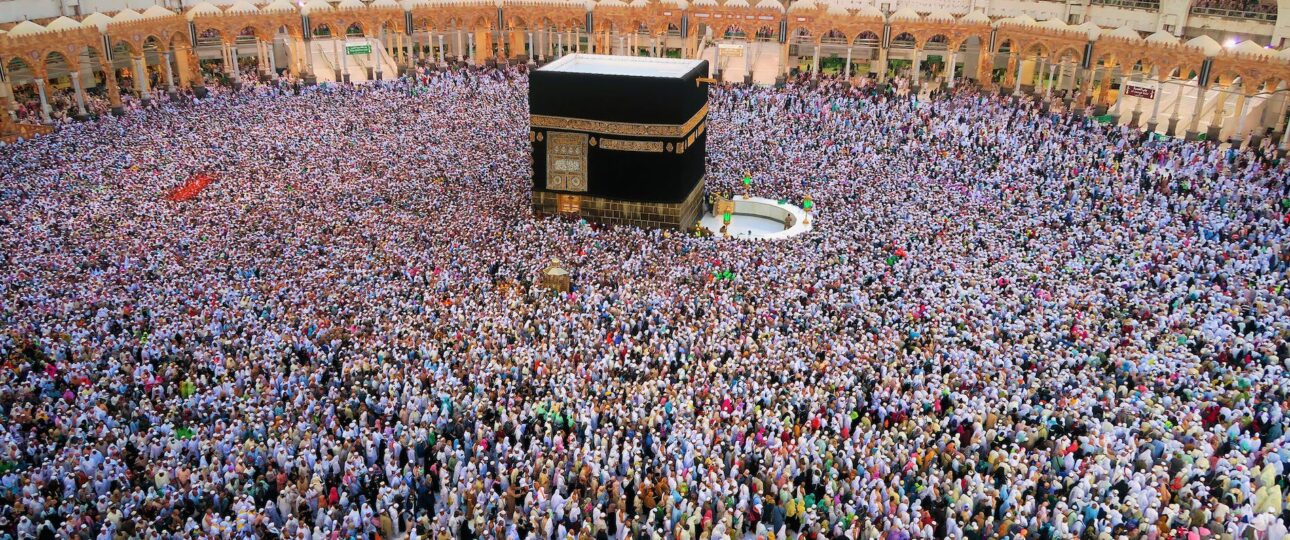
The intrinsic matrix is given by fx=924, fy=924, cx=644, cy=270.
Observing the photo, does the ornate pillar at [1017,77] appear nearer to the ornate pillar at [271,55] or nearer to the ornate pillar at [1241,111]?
the ornate pillar at [1241,111]

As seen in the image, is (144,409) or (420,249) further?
(420,249)

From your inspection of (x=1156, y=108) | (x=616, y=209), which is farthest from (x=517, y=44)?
(x=1156, y=108)

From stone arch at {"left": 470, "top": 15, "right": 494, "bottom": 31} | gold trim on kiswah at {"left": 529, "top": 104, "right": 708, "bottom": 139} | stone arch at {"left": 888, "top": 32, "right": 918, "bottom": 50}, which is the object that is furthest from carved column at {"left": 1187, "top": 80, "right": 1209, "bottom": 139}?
stone arch at {"left": 470, "top": 15, "right": 494, "bottom": 31}

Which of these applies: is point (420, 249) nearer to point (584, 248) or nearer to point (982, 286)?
point (584, 248)

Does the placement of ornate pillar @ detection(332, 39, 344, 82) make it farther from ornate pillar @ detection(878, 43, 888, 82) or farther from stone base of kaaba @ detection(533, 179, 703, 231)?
ornate pillar @ detection(878, 43, 888, 82)

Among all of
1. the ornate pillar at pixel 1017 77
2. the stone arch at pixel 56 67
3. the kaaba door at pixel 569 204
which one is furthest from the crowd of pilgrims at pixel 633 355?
the stone arch at pixel 56 67

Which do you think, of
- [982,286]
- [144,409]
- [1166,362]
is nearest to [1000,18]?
[982,286]

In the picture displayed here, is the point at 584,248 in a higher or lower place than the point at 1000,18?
lower
